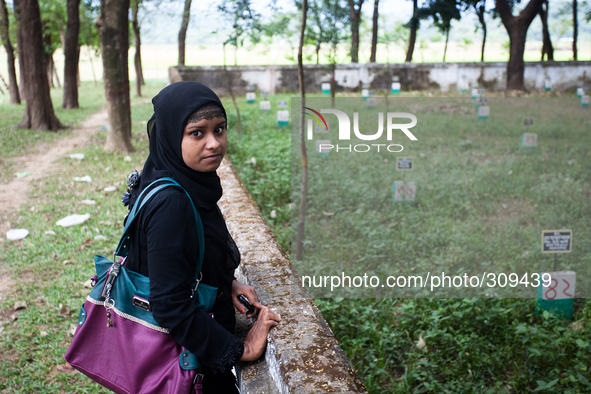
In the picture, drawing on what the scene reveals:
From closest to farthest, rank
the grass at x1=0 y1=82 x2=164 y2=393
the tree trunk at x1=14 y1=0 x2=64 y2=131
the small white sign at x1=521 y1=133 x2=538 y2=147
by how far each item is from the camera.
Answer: the grass at x1=0 y1=82 x2=164 y2=393, the small white sign at x1=521 y1=133 x2=538 y2=147, the tree trunk at x1=14 y1=0 x2=64 y2=131

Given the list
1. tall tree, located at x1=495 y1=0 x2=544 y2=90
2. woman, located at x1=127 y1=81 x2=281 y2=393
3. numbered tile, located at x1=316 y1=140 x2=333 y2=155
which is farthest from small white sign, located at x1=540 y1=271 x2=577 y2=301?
tall tree, located at x1=495 y1=0 x2=544 y2=90

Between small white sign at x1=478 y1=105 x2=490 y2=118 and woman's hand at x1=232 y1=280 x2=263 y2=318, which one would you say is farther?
small white sign at x1=478 y1=105 x2=490 y2=118

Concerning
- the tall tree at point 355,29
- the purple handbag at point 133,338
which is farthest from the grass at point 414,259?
the tall tree at point 355,29

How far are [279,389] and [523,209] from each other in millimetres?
4270

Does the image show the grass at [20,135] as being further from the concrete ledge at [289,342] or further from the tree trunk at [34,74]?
the concrete ledge at [289,342]

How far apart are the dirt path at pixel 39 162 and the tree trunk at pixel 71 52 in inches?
127

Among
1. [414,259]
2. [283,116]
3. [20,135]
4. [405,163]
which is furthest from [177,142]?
[20,135]

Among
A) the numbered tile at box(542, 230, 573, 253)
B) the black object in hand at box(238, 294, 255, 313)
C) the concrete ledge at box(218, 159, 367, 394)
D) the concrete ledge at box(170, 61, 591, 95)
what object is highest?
the concrete ledge at box(170, 61, 591, 95)

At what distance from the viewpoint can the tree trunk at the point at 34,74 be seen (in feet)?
31.5

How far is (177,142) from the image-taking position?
4.58 feet

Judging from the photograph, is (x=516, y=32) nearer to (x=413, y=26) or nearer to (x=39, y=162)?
(x=413, y=26)

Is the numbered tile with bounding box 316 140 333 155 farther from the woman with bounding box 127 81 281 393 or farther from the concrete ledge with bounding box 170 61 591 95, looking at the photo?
the concrete ledge with bounding box 170 61 591 95

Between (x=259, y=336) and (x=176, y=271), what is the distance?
1.58 feet

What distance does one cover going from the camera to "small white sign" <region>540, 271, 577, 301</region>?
3.07m
